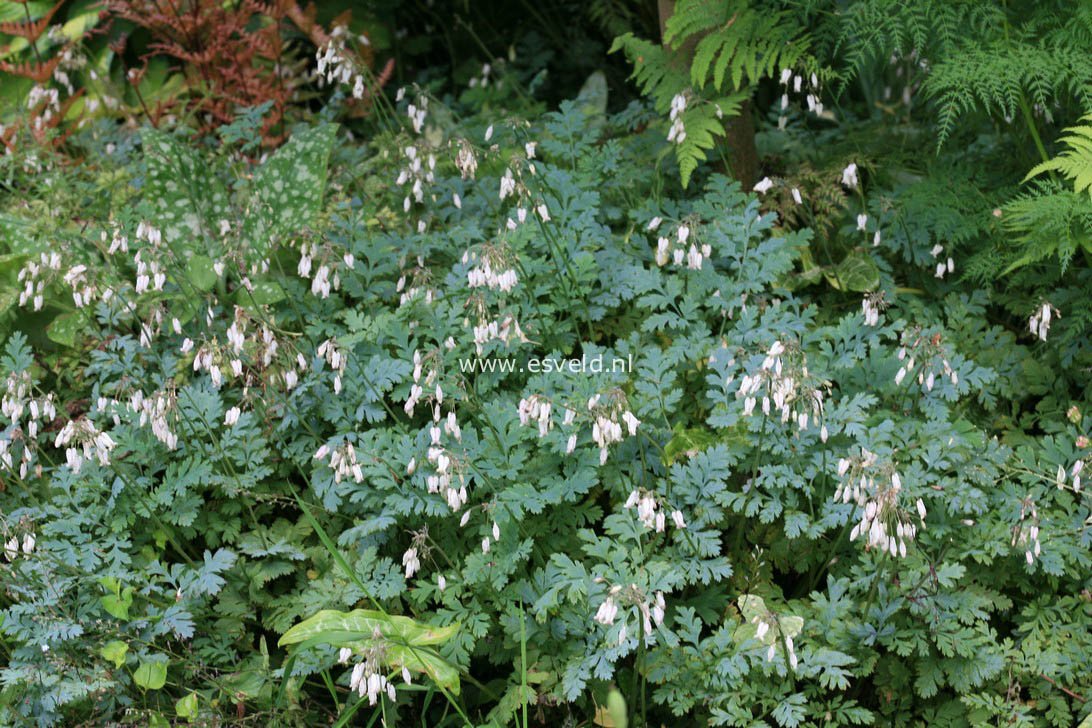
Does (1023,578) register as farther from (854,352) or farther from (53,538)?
(53,538)

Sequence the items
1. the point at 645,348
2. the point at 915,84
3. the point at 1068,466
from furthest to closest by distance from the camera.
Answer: the point at 915,84 → the point at 645,348 → the point at 1068,466

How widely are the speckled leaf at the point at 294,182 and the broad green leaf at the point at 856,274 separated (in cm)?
224

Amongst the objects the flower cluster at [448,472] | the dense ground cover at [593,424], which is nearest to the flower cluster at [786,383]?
the dense ground cover at [593,424]

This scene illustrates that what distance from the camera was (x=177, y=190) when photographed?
4465mm

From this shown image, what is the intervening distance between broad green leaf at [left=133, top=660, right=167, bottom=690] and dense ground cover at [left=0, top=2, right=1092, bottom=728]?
0.01 metres

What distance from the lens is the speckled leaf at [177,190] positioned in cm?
438

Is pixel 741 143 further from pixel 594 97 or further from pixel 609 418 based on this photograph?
pixel 609 418

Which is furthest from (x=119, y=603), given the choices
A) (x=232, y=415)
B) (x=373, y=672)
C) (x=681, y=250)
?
(x=681, y=250)

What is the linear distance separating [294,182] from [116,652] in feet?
7.17

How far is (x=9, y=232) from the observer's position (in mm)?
4246

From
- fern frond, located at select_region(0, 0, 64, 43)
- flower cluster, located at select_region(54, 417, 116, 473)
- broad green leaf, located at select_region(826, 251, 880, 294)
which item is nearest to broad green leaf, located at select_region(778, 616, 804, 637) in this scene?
broad green leaf, located at select_region(826, 251, 880, 294)

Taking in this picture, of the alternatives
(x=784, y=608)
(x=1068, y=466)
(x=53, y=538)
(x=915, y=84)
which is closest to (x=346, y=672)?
(x=53, y=538)

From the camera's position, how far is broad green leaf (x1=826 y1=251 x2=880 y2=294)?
3.90m

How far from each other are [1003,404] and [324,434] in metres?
2.59
